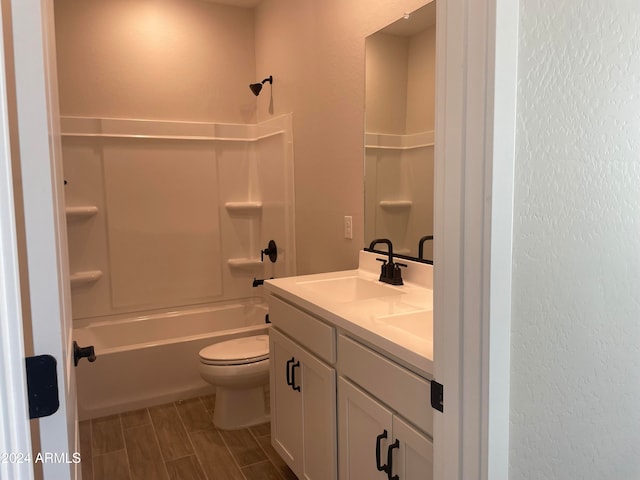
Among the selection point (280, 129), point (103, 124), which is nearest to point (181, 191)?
point (103, 124)

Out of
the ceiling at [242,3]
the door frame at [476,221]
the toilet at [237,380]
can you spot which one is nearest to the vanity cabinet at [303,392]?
the toilet at [237,380]

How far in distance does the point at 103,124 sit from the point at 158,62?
587 mm

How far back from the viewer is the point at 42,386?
0.71 meters

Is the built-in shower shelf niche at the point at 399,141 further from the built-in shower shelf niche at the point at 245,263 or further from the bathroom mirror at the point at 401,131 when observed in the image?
the built-in shower shelf niche at the point at 245,263

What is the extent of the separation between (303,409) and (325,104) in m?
1.61

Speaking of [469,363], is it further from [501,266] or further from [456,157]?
[456,157]

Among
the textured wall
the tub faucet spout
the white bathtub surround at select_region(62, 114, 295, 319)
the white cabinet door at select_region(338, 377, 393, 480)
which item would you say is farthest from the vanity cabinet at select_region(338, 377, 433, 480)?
the white bathtub surround at select_region(62, 114, 295, 319)

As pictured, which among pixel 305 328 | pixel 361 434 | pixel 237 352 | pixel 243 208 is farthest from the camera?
pixel 243 208

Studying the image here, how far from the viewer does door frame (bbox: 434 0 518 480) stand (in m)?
0.85

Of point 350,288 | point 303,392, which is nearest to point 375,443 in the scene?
point 303,392

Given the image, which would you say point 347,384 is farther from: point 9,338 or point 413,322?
point 9,338

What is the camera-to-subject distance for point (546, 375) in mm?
1003

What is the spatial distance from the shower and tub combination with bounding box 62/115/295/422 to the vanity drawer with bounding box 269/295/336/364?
976 mm

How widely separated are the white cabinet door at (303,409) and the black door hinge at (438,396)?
70 centimetres
